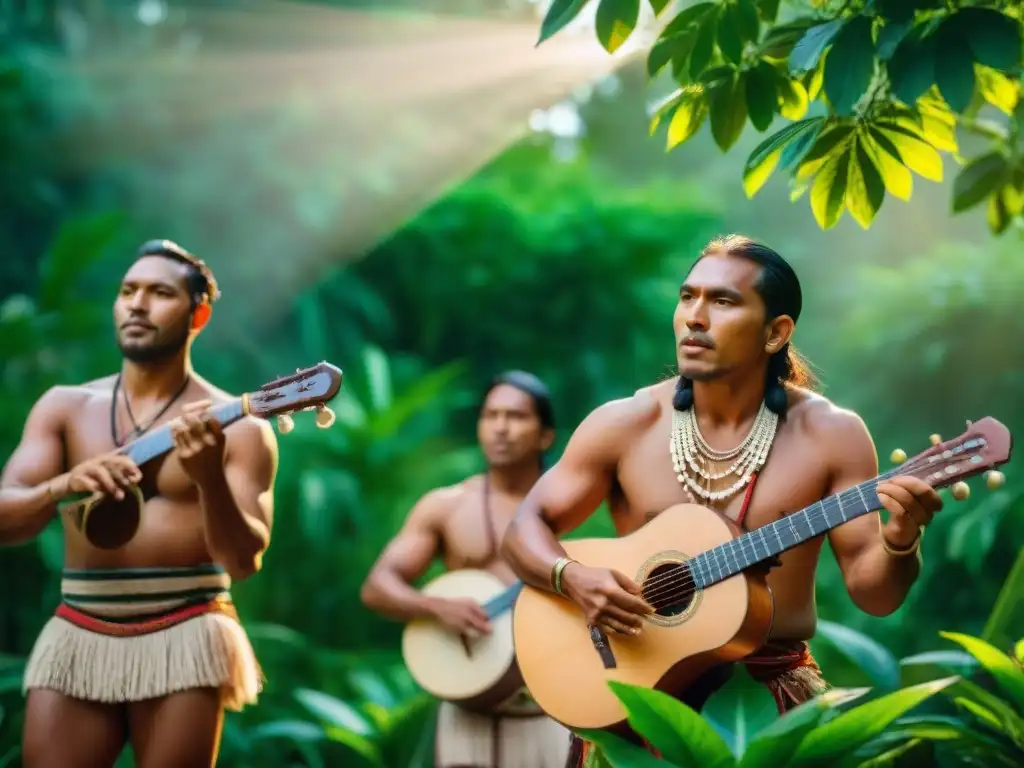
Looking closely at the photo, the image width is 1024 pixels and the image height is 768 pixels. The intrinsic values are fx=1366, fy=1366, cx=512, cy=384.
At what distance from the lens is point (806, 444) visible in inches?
115

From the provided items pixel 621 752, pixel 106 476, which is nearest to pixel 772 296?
Answer: pixel 621 752

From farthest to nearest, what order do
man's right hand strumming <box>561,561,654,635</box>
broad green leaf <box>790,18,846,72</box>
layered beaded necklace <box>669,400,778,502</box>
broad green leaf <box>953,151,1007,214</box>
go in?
broad green leaf <box>953,151,1007,214</box> < layered beaded necklace <box>669,400,778,502</box> < man's right hand strumming <box>561,561,654,635</box> < broad green leaf <box>790,18,846,72</box>

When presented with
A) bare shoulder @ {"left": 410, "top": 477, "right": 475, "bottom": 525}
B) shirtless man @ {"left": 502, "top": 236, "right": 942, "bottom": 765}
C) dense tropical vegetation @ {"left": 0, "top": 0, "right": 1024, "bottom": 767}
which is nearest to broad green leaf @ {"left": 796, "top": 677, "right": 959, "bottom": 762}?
shirtless man @ {"left": 502, "top": 236, "right": 942, "bottom": 765}

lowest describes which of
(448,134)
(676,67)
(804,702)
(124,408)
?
(804,702)

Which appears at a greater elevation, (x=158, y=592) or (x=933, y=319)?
(x=933, y=319)

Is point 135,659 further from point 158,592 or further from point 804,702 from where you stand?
point 804,702

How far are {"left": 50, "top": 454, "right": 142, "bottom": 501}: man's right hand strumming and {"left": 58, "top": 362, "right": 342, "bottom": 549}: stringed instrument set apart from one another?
3 centimetres

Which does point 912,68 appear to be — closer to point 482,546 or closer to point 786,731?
point 786,731

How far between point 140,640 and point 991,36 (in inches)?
94.7

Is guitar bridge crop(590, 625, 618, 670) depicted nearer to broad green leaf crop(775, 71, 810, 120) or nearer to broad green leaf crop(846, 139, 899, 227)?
broad green leaf crop(846, 139, 899, 227)

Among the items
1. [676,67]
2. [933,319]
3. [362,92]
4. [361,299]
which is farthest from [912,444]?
[676,67]

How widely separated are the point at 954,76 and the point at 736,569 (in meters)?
1.03

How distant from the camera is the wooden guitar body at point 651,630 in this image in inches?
108

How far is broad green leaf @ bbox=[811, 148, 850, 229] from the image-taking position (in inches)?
118
